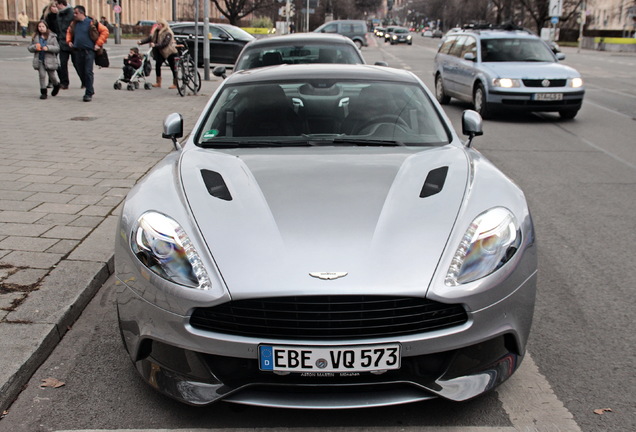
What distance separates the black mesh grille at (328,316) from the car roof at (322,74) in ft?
7.98

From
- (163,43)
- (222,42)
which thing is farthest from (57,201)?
(222,42)

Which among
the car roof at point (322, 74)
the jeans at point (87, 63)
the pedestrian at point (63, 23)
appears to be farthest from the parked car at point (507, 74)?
the car roof at point (322, 74)

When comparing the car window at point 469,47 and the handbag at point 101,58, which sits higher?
the car window at point 469,47

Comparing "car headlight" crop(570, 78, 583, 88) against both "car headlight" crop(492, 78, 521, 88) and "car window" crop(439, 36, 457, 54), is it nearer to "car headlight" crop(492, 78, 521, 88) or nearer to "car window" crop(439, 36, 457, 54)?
"car headlight" crop(492, 78, 521, 88)

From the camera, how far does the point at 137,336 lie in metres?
3.10

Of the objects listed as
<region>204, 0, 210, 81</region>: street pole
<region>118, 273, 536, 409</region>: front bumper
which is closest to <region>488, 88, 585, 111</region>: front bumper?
<region>204, 0, 210, 81</region>: street pole

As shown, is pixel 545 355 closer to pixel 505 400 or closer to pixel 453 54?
pixel 505 400

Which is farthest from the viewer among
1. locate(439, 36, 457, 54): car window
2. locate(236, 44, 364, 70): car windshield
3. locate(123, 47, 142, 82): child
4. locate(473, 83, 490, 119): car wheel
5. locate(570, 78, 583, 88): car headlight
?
locate(123, 47, 142, 82): child

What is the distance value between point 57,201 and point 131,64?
38.5 feet

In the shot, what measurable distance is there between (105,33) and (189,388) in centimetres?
1305

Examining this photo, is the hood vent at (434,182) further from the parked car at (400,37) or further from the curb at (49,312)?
the parked car at (400,37)

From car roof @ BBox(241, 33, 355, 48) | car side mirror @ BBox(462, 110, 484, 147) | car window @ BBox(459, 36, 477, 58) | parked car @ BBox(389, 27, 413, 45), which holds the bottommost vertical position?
parked car @ BBox(389, 27, 413, 45)

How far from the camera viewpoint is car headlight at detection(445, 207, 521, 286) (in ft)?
9.82

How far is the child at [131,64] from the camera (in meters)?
17.4
